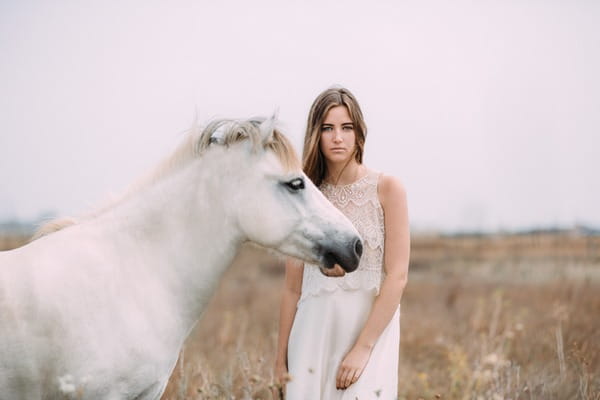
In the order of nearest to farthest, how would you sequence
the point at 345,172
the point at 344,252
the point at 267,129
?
1. the point at 344,252
2. the point at 267,129
3. the point at 345,172

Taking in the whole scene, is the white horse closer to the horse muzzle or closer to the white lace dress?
the horse muzzle

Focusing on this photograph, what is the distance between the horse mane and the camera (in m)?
2.59

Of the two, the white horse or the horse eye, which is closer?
the white horse

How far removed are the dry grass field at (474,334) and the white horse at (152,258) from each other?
1.79 ft

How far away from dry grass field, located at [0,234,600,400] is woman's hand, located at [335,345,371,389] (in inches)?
15.5

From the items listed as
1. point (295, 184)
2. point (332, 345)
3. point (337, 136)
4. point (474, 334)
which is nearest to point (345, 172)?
point (337, 136)

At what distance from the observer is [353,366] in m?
2.59

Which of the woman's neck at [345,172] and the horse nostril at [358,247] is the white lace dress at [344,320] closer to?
the woman's neck at [345,172]

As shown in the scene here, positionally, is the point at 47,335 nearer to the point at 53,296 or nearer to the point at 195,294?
the point at 53,296

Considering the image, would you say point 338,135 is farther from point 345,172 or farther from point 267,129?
point 267,129

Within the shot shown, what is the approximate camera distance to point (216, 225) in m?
2.58

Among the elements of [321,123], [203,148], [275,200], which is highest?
[321,123]

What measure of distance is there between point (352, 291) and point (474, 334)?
4660 mm

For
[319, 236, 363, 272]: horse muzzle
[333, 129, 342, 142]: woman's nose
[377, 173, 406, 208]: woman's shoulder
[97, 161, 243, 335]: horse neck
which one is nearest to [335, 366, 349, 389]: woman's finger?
[319, 236, 363, 272]: horse muzzle
